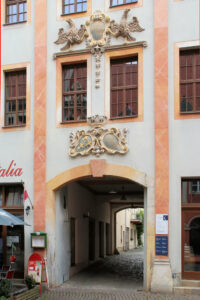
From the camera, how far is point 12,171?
1520 cm

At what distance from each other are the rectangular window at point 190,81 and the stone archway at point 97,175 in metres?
2.51

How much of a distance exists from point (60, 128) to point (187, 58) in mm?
4595

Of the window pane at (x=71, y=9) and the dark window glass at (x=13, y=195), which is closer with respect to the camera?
the window pane at (x=71, y=9)

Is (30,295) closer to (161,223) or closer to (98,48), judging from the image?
(161,223)

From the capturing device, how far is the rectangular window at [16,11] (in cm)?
1598

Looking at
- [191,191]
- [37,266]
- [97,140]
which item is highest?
[97,140]

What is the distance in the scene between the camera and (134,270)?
1856 centimetres

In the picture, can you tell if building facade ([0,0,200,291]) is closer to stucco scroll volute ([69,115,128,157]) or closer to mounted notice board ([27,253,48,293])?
stucco scroll volute ([69,115,128,157])

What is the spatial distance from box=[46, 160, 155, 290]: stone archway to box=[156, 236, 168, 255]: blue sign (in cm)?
19

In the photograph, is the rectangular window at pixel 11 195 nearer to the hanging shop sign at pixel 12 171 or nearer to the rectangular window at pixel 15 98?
the hanging shop sign at pixel 12 171

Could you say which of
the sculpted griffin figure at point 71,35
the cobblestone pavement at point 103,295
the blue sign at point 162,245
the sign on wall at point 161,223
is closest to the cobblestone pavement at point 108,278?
the cobblestone pavement at point 103,295

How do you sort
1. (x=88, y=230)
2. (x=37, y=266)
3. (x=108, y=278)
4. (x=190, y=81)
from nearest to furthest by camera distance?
(x=190, y=81) → (x=37, y=266) → (x=108, y=278) → (x=88, y=230)

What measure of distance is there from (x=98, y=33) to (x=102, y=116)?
8.93 ft

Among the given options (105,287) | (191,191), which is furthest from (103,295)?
(191,191)
